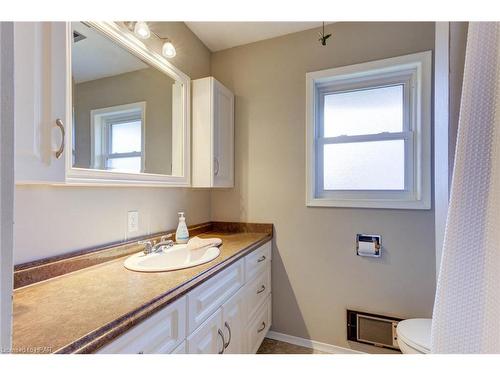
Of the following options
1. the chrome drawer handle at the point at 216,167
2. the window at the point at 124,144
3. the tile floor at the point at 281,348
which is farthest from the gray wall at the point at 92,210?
the tile floor at the point at 281,348

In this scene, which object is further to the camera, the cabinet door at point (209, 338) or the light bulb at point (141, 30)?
the light bulb at point (141, 30)

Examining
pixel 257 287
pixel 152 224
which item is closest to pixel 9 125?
pixel 152 224

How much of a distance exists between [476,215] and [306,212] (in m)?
1.41

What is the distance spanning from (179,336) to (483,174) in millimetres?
948

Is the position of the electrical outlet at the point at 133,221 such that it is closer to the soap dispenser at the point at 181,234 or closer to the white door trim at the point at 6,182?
the soap dispenser at the point at 181,234

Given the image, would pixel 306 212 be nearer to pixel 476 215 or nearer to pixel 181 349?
pixel 181 349

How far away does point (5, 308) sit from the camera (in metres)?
0.30

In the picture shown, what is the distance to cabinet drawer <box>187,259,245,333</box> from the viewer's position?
35.3 inches

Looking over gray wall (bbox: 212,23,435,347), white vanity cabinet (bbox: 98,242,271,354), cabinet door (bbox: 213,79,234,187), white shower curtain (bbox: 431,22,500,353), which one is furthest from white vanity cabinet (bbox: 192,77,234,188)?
white shower curtain (bbox: 431,22,500,353)

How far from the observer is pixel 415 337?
1.19 meters

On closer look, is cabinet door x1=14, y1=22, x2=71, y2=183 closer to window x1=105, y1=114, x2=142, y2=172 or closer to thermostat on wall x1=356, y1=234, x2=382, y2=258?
window x1=105, y1=114, x2=142, y2=172

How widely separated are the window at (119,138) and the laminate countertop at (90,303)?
0.49 meters

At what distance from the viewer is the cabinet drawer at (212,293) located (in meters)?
0.90

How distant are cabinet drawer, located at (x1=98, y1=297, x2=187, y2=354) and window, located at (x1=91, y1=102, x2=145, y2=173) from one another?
2.34 ft
